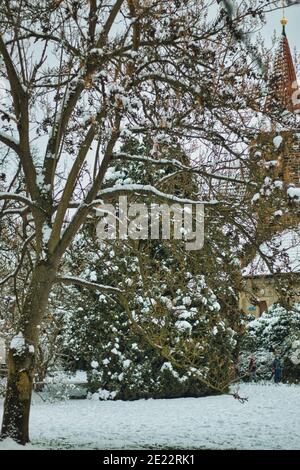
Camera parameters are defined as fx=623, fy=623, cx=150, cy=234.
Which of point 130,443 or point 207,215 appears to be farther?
point 130,443

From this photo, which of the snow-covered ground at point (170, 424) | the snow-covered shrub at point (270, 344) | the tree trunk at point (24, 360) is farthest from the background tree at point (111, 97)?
the snow-covered shrub at point (270, 344)

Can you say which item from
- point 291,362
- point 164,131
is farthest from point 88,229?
point 291,362

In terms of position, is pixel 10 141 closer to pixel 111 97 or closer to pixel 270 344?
pixel 111 97

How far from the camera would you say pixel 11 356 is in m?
9.52

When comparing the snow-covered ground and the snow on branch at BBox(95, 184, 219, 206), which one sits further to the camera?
the snow-covered ground

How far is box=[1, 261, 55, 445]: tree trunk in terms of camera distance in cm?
943

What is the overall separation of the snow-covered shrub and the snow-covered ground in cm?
461

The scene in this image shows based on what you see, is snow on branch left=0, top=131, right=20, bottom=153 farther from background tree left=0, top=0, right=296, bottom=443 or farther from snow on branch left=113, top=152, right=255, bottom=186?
snow on branch left=113, top=152, right=255, bottom=186

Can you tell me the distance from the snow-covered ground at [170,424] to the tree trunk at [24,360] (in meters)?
0.30

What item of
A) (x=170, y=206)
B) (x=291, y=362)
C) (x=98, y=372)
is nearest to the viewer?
(x=170, y=206)

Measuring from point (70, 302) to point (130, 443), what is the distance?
28.0ft

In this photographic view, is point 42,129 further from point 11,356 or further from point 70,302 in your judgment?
point 70,302

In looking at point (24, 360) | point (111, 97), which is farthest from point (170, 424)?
point (111, 97)

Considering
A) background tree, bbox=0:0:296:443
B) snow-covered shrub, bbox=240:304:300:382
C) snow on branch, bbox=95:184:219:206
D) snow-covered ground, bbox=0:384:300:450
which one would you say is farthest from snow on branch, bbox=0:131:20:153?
snow-covered shrub, bbox=240:304:300:382
